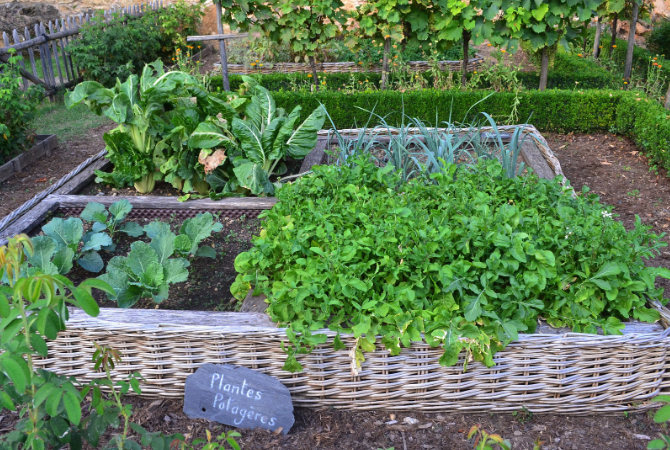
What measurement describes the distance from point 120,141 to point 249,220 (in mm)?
1251

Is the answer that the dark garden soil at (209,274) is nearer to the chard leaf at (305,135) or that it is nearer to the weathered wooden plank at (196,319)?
the weathered wooden plank at (196,319)

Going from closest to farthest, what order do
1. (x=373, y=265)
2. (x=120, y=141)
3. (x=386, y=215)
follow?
(x=373, y=265)
(x=386, y=215)
(x=120, y=141)

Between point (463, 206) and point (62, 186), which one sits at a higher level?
point (463, 206)

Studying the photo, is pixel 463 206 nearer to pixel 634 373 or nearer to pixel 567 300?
pixel 567 300

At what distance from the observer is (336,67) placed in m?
8.17

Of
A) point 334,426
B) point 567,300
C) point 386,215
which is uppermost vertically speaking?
point 386,215

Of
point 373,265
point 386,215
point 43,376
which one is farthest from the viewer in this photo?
point 386,215

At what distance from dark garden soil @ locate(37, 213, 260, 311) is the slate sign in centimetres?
48

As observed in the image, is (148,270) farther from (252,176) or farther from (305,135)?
(305,135)

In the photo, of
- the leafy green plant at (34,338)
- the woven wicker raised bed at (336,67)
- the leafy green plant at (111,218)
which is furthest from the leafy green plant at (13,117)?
the leafy green plant at (34,338)

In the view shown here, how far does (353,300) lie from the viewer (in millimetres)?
2168

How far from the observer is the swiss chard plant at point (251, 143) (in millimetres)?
3754

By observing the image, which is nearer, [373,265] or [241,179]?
[373,265]

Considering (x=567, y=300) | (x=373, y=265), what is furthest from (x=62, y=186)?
(x=567, y=300)
